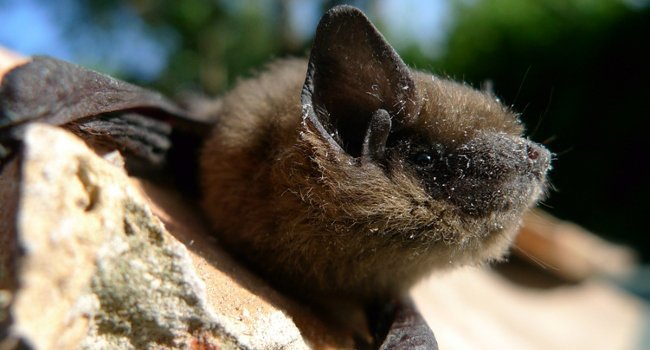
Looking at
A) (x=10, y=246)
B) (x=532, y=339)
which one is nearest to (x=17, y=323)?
(x=10, y=246)

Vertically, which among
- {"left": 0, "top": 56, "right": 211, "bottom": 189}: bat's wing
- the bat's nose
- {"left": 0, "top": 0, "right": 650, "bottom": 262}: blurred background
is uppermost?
{"left": 0, "top": 0, "right": 650, "bottom": 262}: blurred background

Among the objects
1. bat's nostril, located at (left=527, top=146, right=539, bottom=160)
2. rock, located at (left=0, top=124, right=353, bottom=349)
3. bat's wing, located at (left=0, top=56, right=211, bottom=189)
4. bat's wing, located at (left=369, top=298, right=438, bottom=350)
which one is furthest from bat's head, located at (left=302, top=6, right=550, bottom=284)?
bat's wing, located at (left=0, top=56, right=211, bottom=189)

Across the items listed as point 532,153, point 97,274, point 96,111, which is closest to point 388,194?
point 532,153

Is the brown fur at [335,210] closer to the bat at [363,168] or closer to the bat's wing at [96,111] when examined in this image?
the bat at [363,168]

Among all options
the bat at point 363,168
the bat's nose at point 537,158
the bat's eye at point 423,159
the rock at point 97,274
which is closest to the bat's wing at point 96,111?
the bat at point 363,168

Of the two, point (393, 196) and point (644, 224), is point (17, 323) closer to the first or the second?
point (393, 196)

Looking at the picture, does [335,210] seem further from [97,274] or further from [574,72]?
[574,72]

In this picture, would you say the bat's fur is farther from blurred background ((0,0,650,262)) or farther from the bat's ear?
blurred background ((0,0,650,262))

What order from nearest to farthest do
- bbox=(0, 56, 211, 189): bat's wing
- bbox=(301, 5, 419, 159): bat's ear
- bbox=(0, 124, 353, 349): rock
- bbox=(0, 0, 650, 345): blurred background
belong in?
bbox=(0, 124, 353, 349): rock, bbox=(0, 56, 211, 189): bat's wing, bbox=(301, 5, 419, 159): bat's ear, bbox=(0, 0, 650, 345): blurred background

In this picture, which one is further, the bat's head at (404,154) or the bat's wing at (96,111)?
the bat's head at (404,154)
